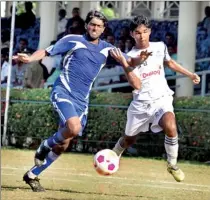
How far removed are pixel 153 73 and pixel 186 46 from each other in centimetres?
881

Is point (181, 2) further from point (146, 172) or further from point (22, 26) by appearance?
point (146, 172)

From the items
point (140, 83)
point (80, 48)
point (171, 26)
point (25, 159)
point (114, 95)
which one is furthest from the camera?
point (171, 26)

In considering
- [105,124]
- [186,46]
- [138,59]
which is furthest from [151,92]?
[186,46]

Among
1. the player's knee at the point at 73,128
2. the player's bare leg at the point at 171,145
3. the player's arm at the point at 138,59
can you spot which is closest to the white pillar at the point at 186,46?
the player's bare leg at the point at 171,145

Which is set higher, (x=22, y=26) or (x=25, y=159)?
(x=22, y=26)

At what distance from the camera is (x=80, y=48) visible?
33.9 ft

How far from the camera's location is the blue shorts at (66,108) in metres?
10.0

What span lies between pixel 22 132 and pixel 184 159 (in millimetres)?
4168

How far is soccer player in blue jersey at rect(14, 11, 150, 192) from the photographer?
10156 mm

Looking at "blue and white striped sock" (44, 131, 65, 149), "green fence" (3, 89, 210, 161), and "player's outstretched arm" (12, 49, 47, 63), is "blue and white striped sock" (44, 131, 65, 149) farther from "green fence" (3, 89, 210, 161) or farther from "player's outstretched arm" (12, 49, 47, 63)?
"green fence" (3, 89, 210, 161)

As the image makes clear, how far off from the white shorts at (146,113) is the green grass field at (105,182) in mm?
825

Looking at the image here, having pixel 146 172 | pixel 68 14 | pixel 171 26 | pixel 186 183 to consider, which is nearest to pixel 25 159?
pixel 146 172

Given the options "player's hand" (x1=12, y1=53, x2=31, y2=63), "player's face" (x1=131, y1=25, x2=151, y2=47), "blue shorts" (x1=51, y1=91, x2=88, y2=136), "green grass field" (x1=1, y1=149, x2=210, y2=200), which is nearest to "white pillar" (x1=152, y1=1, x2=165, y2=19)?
"green grass field" (x1=1, y1=149, x2=210, y2=200)

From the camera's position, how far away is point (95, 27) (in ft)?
33.9
